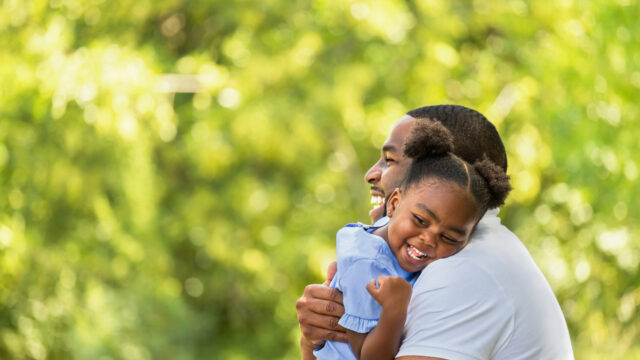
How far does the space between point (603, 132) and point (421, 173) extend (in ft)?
12.8

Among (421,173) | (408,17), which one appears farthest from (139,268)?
(421,173)

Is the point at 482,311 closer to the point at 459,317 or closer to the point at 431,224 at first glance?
the point at 459,317

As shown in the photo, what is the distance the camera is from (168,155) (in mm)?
7531

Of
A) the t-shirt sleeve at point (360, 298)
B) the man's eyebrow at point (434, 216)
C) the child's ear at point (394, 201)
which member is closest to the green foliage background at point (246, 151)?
the child's ear at point (394, 201)

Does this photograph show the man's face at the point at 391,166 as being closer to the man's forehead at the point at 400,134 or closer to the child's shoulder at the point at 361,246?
the man's forehead at the point at 400,134

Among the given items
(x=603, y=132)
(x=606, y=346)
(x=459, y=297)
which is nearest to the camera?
(x=459, y=297)

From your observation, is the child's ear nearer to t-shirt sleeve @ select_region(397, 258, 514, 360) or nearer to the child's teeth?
the child's teeth

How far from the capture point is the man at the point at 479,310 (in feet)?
5.52

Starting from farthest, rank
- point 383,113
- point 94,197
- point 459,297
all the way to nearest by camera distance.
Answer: point 94,197, point 383,113, point 459,297

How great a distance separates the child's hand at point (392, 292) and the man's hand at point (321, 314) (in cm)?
22

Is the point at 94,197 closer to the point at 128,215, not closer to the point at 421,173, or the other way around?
the point at 128,215

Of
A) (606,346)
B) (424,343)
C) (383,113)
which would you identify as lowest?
(606,346)

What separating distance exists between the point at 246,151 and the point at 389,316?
566cm

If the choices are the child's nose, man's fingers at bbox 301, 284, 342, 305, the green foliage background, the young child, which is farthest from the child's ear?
the green foliage background
